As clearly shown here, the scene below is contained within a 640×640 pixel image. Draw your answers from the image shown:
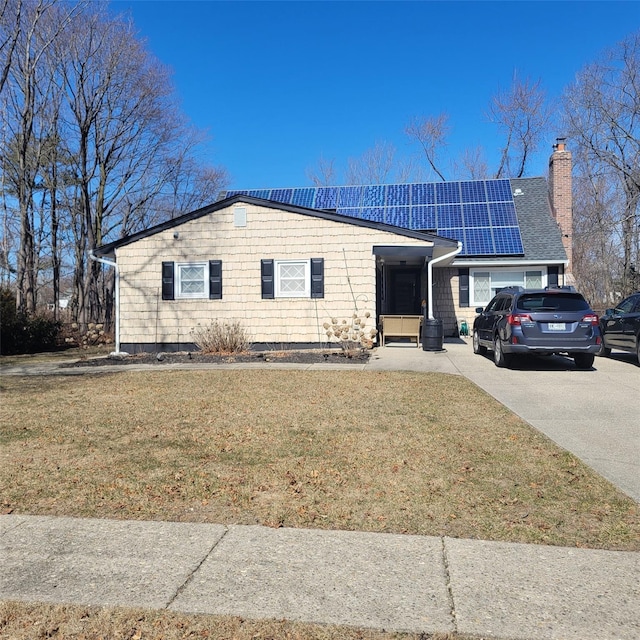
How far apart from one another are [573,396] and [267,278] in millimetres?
9314

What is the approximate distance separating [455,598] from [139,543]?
6.62 ft

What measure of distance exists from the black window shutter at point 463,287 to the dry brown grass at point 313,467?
38.2 ft

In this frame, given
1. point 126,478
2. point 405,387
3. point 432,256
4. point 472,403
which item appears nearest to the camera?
point 126,478

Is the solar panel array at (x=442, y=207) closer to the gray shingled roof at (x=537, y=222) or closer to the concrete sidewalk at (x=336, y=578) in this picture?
the gray shingled roof at (x=537, y=222)

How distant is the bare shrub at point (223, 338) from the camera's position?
14.9m

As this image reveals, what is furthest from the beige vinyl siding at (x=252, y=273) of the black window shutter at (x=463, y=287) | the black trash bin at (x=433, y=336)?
the black window shutter at (x=463, y=287)

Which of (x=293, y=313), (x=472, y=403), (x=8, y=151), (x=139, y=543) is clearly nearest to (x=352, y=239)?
(x=293, y=313)

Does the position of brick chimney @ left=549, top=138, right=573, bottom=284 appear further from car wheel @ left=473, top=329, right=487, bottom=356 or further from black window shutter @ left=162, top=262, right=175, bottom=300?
black window shutter @ left=162, top=262, right=175, bottom=300

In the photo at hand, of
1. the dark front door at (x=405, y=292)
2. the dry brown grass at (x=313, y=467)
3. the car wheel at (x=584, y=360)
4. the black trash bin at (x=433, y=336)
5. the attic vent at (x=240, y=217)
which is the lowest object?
the dry brown grass at (x=313, y=467)

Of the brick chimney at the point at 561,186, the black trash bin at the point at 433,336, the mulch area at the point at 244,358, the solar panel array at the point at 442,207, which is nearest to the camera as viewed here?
the mulch area at the point at 244,358

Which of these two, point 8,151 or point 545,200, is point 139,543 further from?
point 8,151

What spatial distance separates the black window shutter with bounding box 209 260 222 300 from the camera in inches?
625

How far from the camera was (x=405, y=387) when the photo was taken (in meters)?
9.24

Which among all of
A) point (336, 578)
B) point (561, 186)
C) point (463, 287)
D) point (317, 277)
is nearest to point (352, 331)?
point (317, 277)
